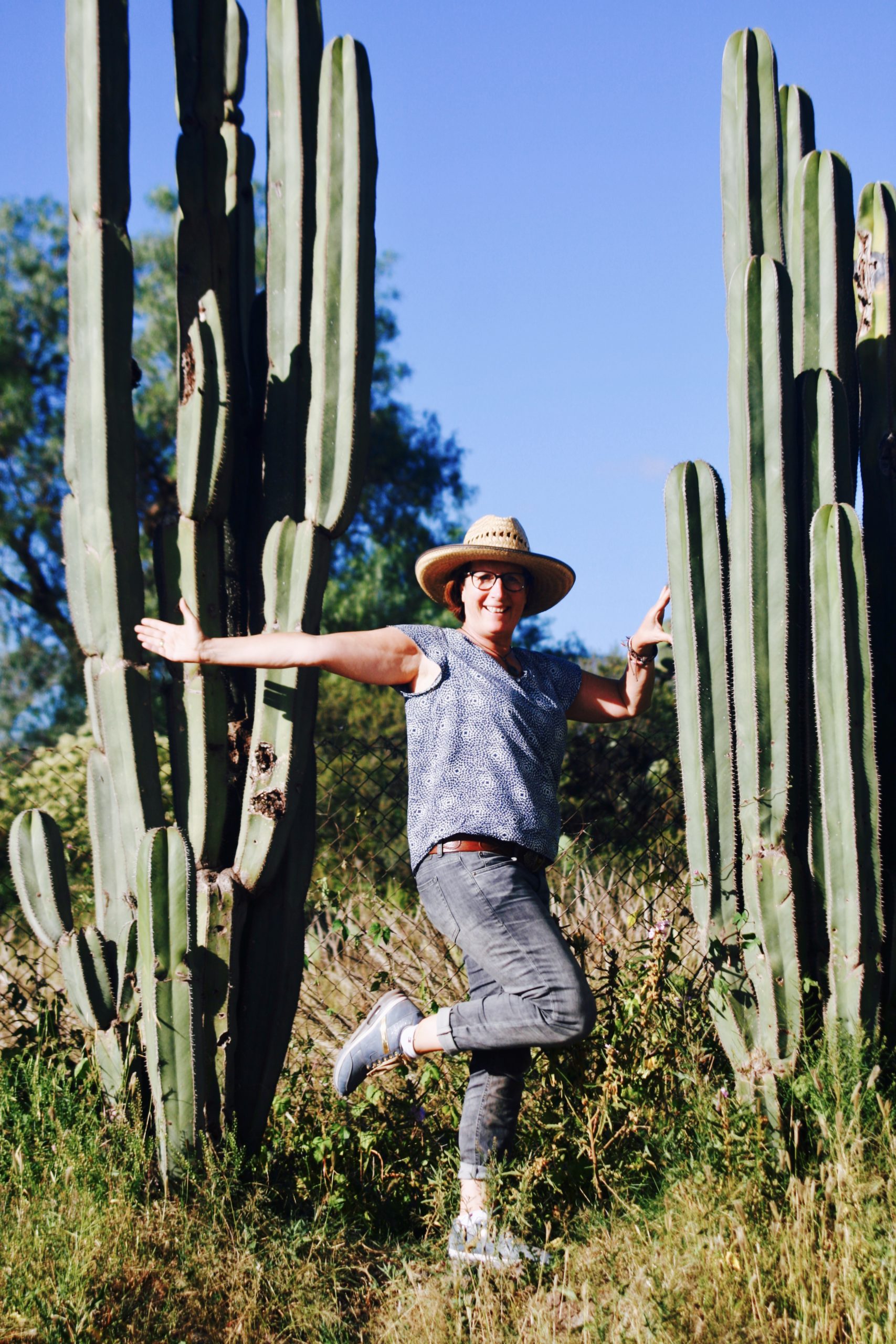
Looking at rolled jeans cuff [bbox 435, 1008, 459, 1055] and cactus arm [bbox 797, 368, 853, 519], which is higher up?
cactus arm [bbox 797, 368, 853, 519]

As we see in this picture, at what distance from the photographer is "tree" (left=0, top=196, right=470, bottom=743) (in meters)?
16.2

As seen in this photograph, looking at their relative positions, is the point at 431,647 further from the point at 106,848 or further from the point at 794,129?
the point at 794,129

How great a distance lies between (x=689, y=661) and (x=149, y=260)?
14903 millimetres

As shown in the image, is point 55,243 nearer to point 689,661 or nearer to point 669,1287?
point 689,661

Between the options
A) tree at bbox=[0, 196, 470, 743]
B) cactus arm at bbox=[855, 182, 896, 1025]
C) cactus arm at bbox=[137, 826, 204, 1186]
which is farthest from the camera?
tree at bbox=[0, 196, 470, 743]

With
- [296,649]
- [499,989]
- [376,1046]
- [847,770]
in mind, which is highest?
[296,649]

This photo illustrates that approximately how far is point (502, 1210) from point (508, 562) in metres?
2.18

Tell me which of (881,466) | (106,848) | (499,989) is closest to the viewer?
(499,989)

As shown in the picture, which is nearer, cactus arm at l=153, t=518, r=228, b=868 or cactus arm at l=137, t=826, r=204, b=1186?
cactus arm at l=137, t=826, r=204, b=1186

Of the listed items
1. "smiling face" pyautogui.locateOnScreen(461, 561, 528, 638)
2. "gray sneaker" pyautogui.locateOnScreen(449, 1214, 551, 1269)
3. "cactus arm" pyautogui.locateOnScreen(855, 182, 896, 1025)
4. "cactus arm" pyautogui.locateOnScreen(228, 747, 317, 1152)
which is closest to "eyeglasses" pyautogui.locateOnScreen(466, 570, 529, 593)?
"smiling face" pyautogui.locateOnScreen(461, 561, 528, 638)

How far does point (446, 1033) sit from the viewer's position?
3.68m

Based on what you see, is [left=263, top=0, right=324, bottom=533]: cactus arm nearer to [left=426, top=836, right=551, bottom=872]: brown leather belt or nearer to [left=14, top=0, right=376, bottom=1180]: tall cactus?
[left=14, top=0, right=376, bottom=1180]: tall cactus

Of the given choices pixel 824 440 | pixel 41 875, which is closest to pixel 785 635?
pixel 824 440

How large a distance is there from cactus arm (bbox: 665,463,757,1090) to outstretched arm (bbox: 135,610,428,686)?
101 cm
